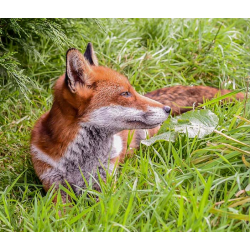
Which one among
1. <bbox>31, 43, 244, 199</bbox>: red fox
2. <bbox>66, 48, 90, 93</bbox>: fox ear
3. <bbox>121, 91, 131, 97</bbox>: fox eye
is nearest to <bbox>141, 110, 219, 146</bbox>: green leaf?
<bbox>31, 43, 244, 199</bbox>: red fox

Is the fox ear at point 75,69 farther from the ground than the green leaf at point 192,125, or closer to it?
farther from the ground

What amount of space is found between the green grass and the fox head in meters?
0.42

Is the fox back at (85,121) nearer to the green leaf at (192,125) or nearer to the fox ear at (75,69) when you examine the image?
the fox ear at (75,69)

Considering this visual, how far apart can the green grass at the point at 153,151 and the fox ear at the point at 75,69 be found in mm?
1030

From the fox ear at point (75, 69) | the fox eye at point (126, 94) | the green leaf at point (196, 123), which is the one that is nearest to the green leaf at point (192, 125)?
the green leaf at point (196, 123)

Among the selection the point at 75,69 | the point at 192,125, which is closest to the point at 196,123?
the point at 192,125

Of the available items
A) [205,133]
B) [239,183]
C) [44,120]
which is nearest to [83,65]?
[44,120]

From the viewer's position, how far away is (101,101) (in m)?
4.21

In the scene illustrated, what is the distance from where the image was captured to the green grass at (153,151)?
138 inches

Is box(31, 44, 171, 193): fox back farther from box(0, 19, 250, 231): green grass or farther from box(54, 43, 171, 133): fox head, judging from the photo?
box(0, 19, 250, 231): green grass

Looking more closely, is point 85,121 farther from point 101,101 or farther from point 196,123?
point 196,123

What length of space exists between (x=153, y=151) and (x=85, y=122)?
1.02 meters

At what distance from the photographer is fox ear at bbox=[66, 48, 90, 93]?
4004 mm

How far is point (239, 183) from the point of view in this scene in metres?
3.72
